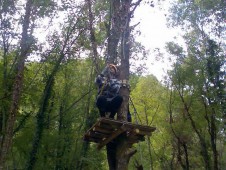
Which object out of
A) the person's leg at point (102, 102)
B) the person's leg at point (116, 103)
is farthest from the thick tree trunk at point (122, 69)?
the person's leg at point (102, 102)

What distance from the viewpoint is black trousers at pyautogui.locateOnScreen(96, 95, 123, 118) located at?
6246 millimetres

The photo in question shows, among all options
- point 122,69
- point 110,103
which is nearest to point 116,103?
point 110,103

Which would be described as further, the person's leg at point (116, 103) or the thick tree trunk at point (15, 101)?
the thick tree trunk at point (15, 101)

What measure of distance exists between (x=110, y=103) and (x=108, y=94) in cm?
30

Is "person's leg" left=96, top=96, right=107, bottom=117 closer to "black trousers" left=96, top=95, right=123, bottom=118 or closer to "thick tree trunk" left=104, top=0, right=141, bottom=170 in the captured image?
"black trousers" left=96, top=95, right=123, bottom=118

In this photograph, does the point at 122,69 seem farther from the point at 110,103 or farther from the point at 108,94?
the point at 110,103

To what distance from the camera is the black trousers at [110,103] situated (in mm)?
6246

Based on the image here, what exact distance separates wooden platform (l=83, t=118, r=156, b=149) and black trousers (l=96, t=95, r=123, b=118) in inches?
17.6

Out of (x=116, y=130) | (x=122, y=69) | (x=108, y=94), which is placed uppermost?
(x=122, y=69)

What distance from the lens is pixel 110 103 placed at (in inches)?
247

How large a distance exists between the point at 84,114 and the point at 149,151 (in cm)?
520

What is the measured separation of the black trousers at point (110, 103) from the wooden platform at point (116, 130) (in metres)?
0.45

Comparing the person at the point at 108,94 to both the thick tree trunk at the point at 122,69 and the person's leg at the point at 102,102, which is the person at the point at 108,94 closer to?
the person's leg at the point at 102,102

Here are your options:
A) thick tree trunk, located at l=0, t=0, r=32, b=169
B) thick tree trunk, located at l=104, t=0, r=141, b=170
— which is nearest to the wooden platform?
thick tree trunk, located at l=104, t=0, r=141, b=170
